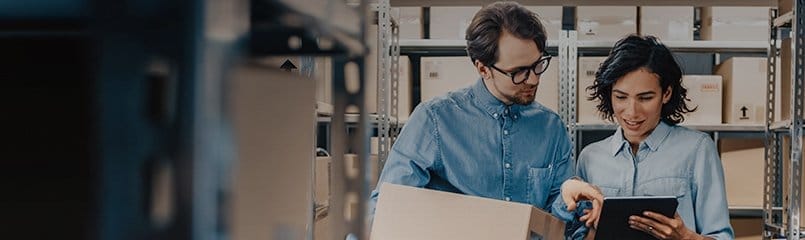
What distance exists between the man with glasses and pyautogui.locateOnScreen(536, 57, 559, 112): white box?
99cm

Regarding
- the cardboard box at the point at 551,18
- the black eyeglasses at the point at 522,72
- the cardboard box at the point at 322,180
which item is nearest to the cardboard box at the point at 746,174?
the cardboard box at the point at 551,18

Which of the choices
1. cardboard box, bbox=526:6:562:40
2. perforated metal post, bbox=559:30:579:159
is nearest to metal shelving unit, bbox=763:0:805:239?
perforated metal post, bbox=559:30:579:159

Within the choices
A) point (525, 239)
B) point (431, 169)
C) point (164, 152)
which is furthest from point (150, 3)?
point (431, 169)

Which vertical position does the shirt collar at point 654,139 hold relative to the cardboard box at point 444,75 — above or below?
below

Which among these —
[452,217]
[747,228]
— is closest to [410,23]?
[747,228]

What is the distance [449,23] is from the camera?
3398mm

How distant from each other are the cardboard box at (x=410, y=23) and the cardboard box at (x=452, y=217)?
176cm

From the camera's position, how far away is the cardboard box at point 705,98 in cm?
338

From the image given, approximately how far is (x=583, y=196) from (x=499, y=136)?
261mm

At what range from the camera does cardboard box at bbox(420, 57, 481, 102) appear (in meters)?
3.36

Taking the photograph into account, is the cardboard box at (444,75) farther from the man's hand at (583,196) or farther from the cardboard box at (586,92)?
the man's hand at (583,196)

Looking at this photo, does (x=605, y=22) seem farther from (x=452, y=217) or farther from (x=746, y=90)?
(x=452, y=217)

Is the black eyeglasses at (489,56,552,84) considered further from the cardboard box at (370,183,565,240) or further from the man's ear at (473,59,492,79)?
the cardboard box at (370,183,565,240)

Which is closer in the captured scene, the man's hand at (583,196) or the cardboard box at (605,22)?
the man's hand at (583,196)
